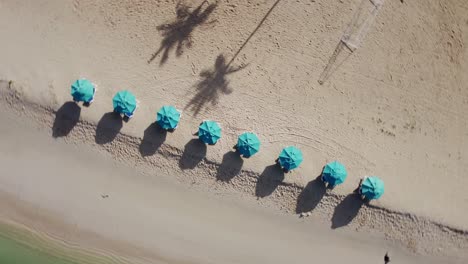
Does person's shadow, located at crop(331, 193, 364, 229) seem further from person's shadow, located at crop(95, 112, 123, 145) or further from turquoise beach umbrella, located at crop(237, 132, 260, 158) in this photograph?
person's shadow, located at crop(95, 112, 123, 145)

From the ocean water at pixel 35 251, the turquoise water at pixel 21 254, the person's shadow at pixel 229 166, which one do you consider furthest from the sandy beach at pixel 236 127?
the turquoise water at pixel 21 254

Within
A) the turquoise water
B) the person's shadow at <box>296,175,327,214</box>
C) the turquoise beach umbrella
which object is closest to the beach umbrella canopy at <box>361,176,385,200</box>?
the person's shadow at <box>296,175,327,214</box>

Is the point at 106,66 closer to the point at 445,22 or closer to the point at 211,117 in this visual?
the point at 211,117

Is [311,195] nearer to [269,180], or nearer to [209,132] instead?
[269,180]

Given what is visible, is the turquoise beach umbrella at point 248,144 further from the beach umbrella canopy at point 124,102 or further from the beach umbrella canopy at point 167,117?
the beach umbrella canopy at point 124,102

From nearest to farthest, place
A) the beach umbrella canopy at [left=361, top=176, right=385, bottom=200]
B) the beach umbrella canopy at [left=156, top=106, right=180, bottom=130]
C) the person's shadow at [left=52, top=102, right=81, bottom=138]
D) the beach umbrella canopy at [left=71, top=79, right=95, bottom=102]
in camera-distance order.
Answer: the beach umbrella canopy at [left=71, top=79, right=95, bottom=102] < the beach umbrella canopy at [left=156, top=106, right=180, bottom=130] < the beach umbrella canopy at [left=361, top=176, right=385, bottom=200] < the person's shadow at [left=52, top=102, right=81, bottom=138]

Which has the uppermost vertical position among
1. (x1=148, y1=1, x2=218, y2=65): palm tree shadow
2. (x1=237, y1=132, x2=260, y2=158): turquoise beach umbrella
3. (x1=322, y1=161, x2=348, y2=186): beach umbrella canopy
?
(x1=148, y1=1, x2=218, y2=65): palm tree shadow
